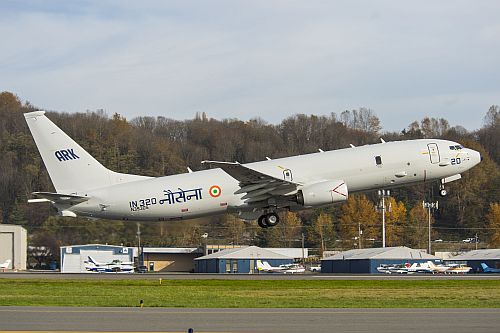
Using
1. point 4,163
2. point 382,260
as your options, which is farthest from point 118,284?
point 4,163

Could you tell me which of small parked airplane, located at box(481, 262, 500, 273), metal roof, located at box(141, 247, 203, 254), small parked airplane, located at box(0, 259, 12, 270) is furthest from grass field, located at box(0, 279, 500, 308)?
small parked airplane, located at box(481, 262, 500, 273)

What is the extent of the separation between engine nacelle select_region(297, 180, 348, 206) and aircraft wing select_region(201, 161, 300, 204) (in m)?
0.86

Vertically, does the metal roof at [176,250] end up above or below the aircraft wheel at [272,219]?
below

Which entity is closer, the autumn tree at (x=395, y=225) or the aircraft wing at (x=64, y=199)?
the aircraft wing at (x=64, y=199)

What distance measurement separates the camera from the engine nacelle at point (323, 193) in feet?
187

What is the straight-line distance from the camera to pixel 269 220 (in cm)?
5988

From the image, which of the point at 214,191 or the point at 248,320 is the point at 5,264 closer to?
the point at 214,191

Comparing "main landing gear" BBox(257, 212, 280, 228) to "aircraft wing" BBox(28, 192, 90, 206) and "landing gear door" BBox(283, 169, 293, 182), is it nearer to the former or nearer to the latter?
"landing gear door" BBox(283, 169, 293, 182)

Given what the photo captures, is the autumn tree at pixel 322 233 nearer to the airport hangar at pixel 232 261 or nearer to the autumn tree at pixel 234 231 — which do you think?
the autumn tree at pixel 234 231

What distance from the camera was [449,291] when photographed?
172ft

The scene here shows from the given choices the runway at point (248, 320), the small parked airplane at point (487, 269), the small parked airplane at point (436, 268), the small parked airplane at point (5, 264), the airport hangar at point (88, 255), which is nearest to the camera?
the runway at point (248, 320)

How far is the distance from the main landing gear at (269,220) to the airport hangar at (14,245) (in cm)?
4104

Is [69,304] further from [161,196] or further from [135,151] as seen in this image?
[135,151]

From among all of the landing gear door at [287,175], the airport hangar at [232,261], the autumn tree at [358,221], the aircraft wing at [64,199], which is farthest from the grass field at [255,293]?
the autumn tree at [358,221]
